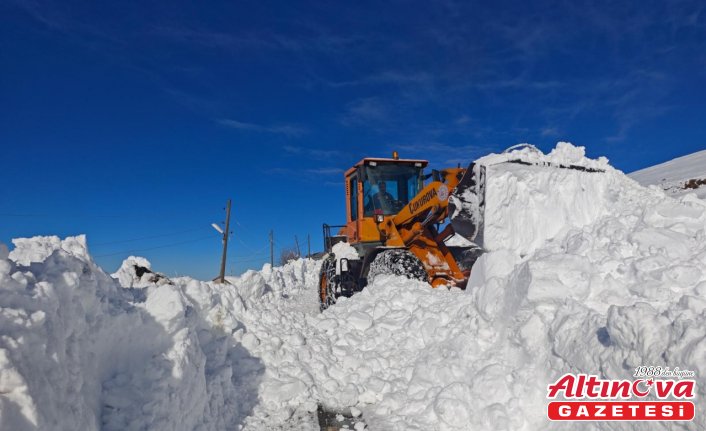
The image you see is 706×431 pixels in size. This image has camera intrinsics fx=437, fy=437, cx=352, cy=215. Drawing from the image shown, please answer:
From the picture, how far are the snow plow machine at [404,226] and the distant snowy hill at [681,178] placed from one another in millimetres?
5595

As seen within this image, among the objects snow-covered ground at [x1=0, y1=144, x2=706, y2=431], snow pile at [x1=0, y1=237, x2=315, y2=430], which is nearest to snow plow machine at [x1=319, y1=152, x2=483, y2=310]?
snow-covered ground at [x1=0, y1=144, x2=706, y2=431]

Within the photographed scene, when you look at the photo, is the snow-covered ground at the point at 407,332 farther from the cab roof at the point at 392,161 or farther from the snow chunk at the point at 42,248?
the cab roof at the point at 392,161

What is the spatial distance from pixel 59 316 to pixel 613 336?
3.49m

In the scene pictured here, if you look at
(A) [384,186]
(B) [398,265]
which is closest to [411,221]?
(B) [398,265]

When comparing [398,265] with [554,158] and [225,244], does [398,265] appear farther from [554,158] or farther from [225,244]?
[225,244]

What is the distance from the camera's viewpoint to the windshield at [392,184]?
8492 millimetres

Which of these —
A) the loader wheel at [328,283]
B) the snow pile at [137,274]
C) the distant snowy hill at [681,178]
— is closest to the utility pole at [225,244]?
the loader wheel at [328,283]

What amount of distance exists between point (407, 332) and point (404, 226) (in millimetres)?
2628

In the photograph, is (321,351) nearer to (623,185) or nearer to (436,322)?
(436,322)

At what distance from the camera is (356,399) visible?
14.4 feet

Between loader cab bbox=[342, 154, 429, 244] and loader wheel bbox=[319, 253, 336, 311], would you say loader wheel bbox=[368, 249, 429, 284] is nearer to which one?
loader cab bbox=[342, 154, 429, 244]

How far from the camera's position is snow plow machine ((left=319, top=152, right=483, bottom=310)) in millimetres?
6104

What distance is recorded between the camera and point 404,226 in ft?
25.2

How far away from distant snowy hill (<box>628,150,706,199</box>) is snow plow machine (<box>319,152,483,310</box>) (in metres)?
5.60
